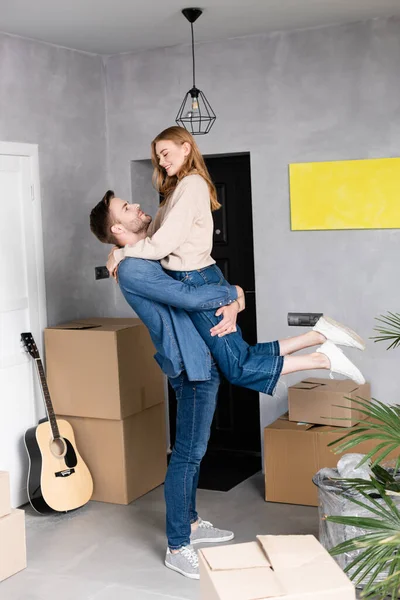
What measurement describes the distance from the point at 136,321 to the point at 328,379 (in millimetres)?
1152

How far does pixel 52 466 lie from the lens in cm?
419

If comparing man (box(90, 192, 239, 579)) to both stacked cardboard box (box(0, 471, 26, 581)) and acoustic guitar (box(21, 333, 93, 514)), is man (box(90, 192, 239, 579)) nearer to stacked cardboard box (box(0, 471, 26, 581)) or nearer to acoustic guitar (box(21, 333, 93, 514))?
stacked cardboard box (box(0, 471, 26, 581))

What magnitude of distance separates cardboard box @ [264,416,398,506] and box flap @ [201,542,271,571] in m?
2.42

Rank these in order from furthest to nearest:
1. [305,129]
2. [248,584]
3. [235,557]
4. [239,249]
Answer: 1. [239,249]
2. [305,129]
3. [235,557]
4. [248,584]

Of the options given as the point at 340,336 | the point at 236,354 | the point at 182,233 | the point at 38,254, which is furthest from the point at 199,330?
the point at 38,254

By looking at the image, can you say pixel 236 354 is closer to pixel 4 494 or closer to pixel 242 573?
pixel 4 494

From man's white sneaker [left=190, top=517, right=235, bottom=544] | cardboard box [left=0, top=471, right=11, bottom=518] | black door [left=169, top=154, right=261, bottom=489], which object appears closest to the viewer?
cardboard box [left=0, top=471, right=11, bottom=518]

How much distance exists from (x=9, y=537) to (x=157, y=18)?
2.66 m

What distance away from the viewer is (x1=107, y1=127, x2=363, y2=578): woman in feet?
10.8

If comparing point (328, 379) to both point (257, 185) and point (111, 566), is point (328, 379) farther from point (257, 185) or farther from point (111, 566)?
point (111, 566)

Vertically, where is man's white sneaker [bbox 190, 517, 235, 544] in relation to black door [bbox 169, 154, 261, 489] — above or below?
below

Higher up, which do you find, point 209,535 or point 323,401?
point 323,401

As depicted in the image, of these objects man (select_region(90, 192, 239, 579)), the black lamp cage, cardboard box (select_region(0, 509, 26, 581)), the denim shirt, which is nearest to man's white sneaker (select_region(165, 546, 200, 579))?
man (select_region(90, 192, 239, 579))

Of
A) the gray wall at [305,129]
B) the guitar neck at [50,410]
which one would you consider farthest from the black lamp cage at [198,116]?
the guitar neck at [50,410]
